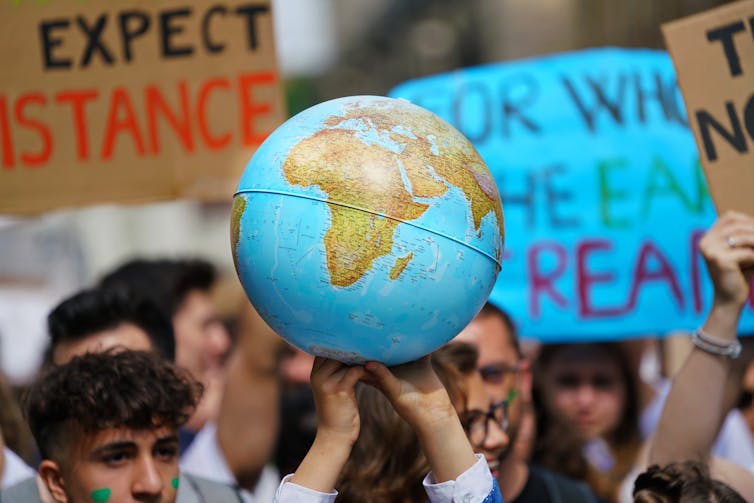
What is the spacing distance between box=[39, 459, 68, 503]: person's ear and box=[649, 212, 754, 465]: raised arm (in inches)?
66.8

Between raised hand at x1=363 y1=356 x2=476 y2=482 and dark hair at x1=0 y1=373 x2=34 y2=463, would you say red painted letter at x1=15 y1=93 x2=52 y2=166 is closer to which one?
dark hair at x1=0 y1=373 x2=34 y2=463

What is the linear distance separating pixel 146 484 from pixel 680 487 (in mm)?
1417

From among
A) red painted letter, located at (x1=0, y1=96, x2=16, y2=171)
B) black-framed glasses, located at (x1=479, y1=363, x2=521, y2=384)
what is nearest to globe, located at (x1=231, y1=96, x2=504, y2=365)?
black-framed glasses, located at (x1=479, y1=363, x2=521, y2=384)

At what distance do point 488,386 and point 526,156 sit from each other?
168 cm

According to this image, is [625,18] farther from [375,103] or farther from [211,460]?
[375,103]

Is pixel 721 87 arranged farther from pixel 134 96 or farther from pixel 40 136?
pixel 40 136

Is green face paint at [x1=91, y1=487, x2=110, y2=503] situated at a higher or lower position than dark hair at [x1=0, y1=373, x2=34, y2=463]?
higher

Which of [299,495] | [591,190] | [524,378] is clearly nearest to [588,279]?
[591,190]

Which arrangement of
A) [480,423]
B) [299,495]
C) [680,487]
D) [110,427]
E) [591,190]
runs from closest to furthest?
[299,495], [680,487], [110,427], [480,423], [591,190]

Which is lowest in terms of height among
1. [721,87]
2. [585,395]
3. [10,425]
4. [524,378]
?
[585,395]

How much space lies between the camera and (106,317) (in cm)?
444

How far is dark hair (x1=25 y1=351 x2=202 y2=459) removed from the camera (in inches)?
141

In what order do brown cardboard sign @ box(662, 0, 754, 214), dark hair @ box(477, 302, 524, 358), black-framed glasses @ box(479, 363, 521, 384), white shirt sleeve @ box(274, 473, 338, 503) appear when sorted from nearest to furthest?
white shirt sleeve @ box(274, 473, 338, 503) < brown cardboard sign @ box(662, 0, 754, 214) < black-framed glasses @ box(479, 363, 521, 384) < dark hair @ box(477, 302, 524, 358)

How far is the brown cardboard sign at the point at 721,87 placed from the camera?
3.85 metres
